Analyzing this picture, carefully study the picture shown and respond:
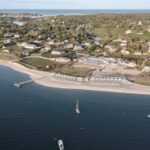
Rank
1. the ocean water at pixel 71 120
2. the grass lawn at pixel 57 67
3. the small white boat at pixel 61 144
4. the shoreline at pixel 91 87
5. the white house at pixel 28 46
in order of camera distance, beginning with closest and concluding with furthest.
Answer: the small white boat at pixel 61 144 → the ocean water at pixel 71 120 → the shoreline at pixel 91 87 → the grass lawn at pixel 57 67 → the white house at pixel 28 46

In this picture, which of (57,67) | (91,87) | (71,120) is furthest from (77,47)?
(71,120)

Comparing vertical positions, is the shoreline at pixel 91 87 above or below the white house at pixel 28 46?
below

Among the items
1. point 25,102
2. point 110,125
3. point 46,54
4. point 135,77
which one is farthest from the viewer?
point 46,54

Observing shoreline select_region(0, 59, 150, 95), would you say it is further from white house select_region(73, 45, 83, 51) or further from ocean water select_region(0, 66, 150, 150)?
white house select_region(73, 45, 83, 51)

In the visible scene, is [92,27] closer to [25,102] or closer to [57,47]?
[57,47]

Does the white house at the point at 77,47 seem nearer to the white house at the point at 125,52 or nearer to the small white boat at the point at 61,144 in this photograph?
the white house at the point at 125,52

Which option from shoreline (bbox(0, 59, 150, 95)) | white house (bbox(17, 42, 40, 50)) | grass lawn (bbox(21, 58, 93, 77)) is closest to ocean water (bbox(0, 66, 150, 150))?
shoreline (bbox(0, 59, 150, 95))

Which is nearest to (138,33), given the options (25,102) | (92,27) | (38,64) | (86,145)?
(92,27)

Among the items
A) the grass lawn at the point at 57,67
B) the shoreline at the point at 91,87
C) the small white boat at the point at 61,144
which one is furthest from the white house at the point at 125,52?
the small white boat at the point at 61,144
